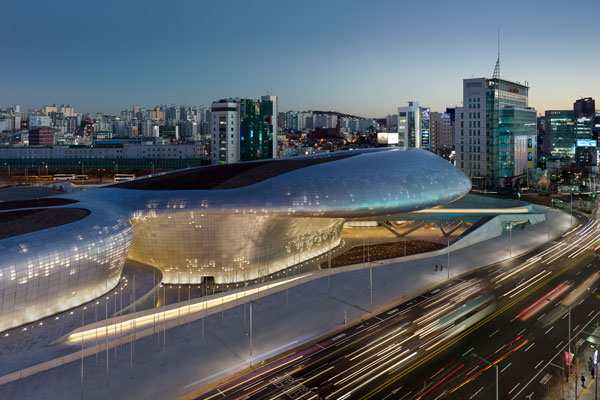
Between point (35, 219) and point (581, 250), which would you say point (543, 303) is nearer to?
point (581, 250)

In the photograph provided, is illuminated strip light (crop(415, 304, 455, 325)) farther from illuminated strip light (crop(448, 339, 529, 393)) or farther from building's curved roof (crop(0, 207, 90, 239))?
building's curved roof (crop(0, 207, 90, 239))

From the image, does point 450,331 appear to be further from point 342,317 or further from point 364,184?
point 364,184

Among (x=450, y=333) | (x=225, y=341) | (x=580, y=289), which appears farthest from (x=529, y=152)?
(x=225, y=341)

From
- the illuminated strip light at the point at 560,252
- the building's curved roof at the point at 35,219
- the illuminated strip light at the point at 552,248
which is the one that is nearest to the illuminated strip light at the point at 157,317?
the building's curved roof at the point at 35,219

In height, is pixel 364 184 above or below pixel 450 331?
above

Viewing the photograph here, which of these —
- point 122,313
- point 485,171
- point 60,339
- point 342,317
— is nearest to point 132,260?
point 122,313

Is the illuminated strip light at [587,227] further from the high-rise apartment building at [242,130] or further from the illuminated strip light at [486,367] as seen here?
the high-rise apartment building at [242,130]

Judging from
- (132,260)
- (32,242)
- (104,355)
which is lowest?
(104,355)
